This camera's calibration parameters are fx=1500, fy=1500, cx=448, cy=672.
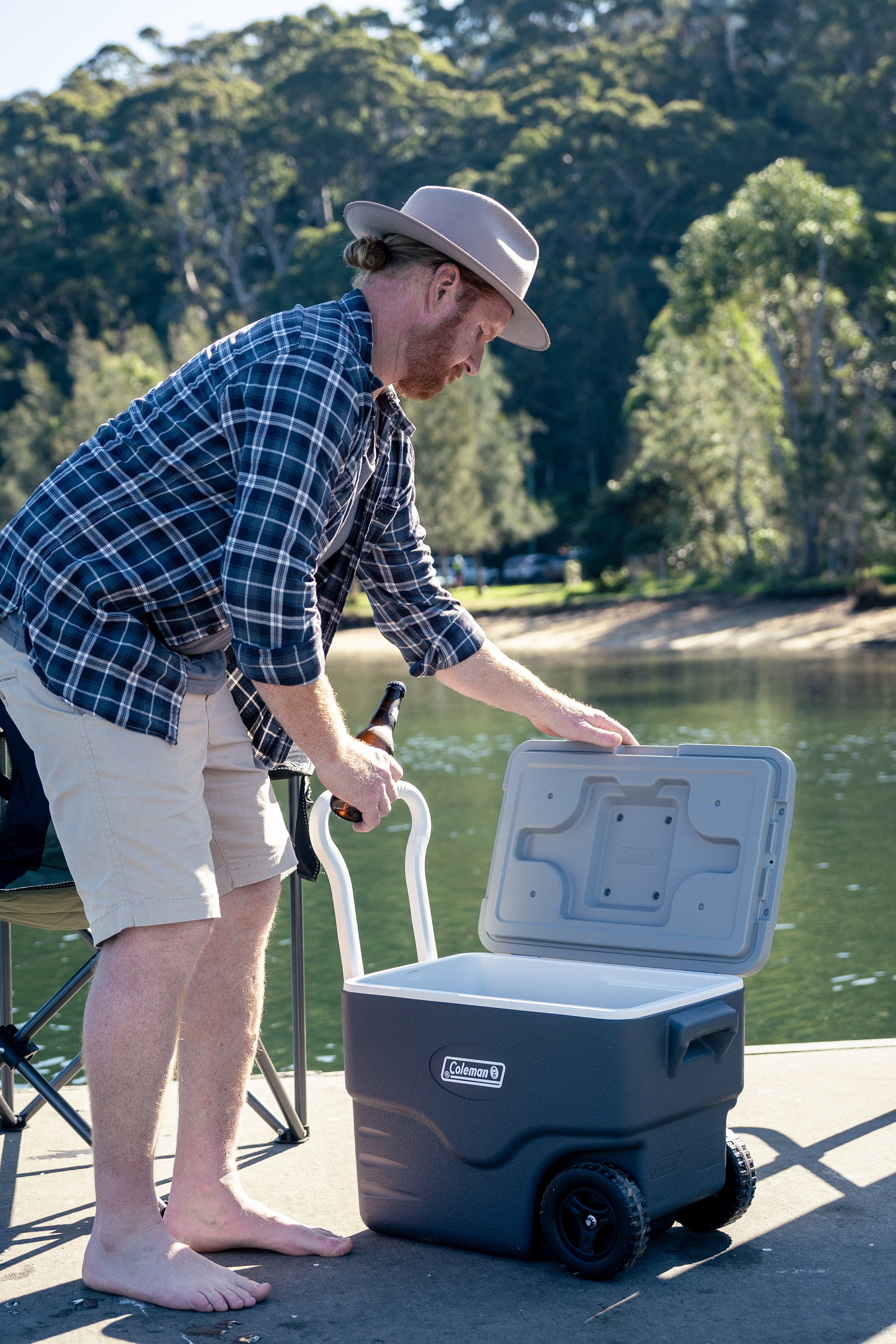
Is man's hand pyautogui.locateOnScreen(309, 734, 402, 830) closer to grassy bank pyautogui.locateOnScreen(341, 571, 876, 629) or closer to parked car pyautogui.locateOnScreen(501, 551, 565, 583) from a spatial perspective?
grassy bank pyautogui.locateOnScreen(341, 571, 876, 629)

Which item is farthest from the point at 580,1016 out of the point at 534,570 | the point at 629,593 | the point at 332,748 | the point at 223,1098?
the point at 534,570

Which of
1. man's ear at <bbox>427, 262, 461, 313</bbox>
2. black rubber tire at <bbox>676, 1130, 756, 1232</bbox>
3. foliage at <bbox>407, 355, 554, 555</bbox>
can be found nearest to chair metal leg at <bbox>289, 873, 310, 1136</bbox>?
black rubber tire at <bbox>676, 1130, 756, 1232</bbox>

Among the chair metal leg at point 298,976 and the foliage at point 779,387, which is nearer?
the chair metal leg at point 298,976

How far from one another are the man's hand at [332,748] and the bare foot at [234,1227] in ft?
2.29

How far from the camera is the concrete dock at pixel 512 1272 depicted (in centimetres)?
218

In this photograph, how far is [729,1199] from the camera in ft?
8.38

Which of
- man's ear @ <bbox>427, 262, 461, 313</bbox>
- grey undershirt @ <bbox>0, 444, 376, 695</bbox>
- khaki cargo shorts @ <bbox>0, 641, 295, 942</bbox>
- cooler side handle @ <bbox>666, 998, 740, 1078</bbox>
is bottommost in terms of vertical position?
cooler side handle @ <bbox>666, 998, 740, 1078</bbox>

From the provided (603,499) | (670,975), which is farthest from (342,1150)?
(603,499)

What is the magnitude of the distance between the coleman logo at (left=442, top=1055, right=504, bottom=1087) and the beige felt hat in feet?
3.86

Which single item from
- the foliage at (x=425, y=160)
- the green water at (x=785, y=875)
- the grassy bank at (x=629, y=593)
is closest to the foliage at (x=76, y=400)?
the foliage at (x=425, y=160)

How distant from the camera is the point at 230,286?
7162 cm

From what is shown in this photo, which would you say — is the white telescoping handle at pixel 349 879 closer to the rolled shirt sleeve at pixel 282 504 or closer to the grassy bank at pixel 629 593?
the rolled shirt sleeve at pixel 282 504

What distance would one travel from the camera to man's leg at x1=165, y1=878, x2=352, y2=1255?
2.53 metres

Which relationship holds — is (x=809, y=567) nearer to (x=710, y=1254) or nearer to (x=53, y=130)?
(x=710, y=1254)
